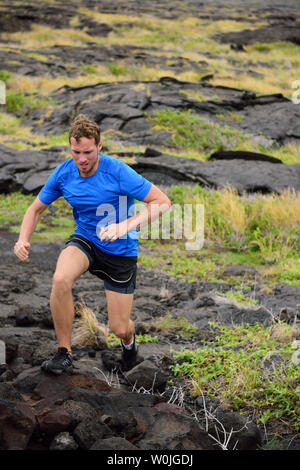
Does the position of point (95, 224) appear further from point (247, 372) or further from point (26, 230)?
point (247, 372)

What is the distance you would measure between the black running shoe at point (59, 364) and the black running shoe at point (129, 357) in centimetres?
80

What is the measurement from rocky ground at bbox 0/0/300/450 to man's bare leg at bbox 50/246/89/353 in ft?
1.15

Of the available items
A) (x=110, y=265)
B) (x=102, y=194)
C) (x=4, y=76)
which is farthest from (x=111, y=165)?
(x=4, y=76)

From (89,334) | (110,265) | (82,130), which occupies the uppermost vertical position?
(82,130)

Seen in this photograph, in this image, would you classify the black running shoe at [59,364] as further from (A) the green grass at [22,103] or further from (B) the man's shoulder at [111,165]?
(A) the green grass at [22,103]

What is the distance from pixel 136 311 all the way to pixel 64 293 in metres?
2.34

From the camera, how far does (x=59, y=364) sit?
346cm

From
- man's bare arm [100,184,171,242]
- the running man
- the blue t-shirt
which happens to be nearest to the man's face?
the running man

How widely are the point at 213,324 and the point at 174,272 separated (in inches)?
90.6

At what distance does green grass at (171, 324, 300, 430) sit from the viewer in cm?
349

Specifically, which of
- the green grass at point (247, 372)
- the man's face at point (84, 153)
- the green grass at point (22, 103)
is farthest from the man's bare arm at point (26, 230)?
the green grass at point (22, 103)

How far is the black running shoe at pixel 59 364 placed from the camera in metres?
3.42

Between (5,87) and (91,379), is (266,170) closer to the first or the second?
(91,379)

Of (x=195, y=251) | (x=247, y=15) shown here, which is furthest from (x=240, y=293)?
(x=247, y=15)
